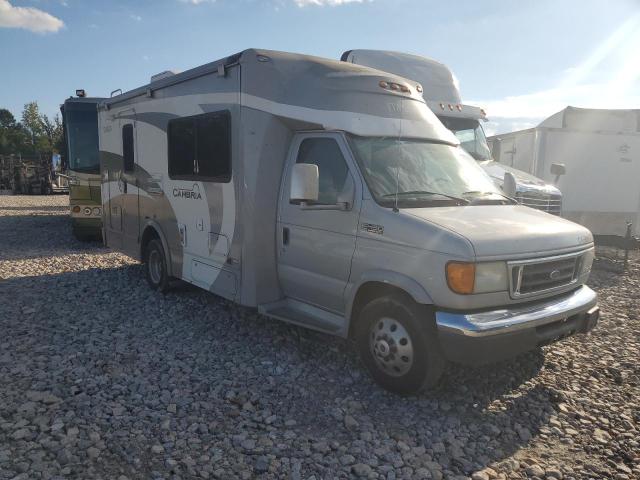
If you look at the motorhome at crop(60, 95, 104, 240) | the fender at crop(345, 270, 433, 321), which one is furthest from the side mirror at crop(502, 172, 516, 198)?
the motorhome at crop(60, 95, 104, 240)

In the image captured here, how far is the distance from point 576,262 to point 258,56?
11.6ft

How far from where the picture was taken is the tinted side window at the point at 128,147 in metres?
7.66

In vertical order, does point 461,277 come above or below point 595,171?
below

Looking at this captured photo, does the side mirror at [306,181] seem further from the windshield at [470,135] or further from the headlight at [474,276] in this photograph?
the windshield at [470,135]

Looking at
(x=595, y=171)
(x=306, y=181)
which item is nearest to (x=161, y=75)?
(x=306, y=181)

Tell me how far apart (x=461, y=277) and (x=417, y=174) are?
1.31 meters

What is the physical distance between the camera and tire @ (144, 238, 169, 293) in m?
7.16

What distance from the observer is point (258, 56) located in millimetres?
4961

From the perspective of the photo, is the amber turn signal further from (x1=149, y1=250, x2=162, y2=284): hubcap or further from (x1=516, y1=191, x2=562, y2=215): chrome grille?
(x1=516, y1=191, x2=562, y2=215): chrome grille

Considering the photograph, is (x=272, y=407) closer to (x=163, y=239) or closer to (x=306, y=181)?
(x=306, y=181)

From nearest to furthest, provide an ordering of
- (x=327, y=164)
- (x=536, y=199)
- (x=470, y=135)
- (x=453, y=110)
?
(x=327, y=164)
(x=536, y=199)
(x=453, y=110)
(x=470, y=135)

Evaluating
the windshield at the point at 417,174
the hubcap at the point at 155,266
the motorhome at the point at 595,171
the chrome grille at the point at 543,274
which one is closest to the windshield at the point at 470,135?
the motorhome at the point at 595,171

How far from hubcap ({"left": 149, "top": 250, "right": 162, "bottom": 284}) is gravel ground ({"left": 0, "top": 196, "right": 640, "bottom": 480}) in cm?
106

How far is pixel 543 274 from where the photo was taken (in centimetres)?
407
